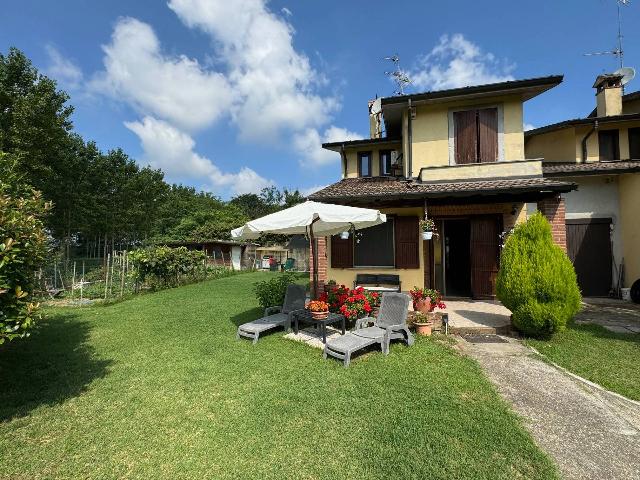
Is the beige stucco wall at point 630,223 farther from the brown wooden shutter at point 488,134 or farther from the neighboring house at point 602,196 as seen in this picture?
the brown wooden shutter at point 488,134

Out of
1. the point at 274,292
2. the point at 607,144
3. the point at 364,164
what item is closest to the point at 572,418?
the point at 274,292

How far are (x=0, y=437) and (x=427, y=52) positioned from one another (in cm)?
1391

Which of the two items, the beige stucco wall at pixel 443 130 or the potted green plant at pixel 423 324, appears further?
the beige stucco wall at pixel 443 130

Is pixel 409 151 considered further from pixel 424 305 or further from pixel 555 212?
pixel 424 305

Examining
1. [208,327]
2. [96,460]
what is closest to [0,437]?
[96,460]

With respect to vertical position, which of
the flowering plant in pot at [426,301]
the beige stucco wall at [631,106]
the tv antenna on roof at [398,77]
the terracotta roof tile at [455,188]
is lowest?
→ the flowering plant in pot at [426,301]

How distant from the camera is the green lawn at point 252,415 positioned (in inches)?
103

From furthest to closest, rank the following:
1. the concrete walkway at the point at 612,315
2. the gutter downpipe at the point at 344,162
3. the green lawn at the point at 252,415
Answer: the gutter downpipe at the point at 344,162 → the concrete walkway at the point at 612,315 → the green lawn at the point at 252,415

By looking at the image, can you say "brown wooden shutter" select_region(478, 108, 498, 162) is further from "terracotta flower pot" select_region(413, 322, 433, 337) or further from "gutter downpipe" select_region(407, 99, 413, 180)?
"terracotta flower pot" select_region(413, 322, 433, 337)

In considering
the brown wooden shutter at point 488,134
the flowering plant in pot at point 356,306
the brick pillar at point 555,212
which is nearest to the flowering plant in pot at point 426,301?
the flowering plant in pot at point 356,306

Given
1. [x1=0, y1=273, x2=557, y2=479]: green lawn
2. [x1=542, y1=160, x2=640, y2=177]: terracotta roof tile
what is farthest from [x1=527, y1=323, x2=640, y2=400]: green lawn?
[x1=542, y1=160, x2=640, y2=177]: terracotta roof tile

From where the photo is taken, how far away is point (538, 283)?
5.75 meters

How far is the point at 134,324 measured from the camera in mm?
7777

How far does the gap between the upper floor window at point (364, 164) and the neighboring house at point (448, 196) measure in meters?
2.71
